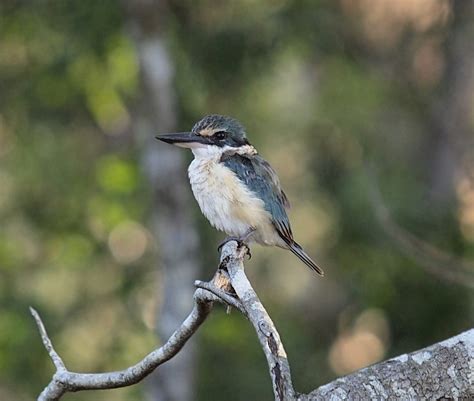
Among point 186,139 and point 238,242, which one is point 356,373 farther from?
point 186,139

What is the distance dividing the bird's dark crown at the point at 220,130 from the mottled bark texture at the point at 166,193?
211 centimetres

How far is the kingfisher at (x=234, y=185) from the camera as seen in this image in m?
4.38

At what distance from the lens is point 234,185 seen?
4.39m

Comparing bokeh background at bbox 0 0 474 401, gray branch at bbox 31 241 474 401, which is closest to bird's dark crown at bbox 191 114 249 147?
gray branch at bbox 31 241 474 401

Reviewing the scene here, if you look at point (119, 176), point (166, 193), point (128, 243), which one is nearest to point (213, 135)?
point (166, 193)

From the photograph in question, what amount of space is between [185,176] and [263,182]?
8.86 feet

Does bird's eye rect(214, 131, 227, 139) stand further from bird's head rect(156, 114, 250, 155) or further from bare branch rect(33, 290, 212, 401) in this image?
bare branch rect(33, 290, 212, 401)

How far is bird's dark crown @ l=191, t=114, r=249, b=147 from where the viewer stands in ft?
14.7

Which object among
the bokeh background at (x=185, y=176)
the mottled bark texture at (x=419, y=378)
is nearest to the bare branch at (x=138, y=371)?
the mottled bark texture at (x=419, y=378)

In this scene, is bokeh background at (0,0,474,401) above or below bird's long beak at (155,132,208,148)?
above

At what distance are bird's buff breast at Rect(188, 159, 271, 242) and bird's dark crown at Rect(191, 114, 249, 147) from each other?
14 cm

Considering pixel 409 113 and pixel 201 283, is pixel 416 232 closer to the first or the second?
pixel 409 113

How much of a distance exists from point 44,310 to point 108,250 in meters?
1.08

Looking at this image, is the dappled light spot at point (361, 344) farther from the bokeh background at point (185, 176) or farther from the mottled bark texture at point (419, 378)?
the mottled bark texture at point (419, 378)
